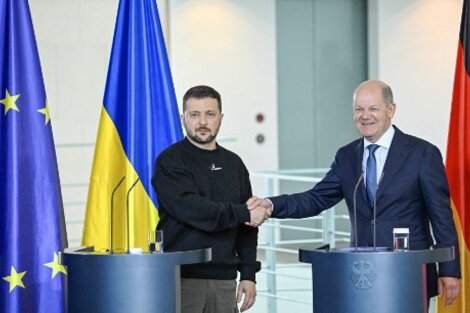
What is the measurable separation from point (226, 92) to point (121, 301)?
6.44 metres

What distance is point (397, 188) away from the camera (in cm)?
420

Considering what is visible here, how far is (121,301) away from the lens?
3654 mm

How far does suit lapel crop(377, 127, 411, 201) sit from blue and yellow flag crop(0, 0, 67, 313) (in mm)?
1481

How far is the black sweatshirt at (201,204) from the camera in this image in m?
4.02

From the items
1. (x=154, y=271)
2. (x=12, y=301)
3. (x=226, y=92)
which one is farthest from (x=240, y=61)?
(x=154, y=271)

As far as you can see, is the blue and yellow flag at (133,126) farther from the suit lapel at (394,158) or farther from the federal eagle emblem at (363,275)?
the federal eagle emblem at (363,275)

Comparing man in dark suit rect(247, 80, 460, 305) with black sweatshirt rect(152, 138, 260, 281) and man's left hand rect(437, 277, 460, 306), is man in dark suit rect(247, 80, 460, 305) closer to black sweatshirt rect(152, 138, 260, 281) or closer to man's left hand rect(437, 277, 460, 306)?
man's left hand rect(437, 277, 460, 306)

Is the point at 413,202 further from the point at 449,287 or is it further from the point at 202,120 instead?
the point at 202,120

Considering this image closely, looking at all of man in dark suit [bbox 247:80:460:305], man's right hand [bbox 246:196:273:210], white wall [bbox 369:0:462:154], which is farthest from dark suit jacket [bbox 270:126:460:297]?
white wall [bbox 369:0:462:154]

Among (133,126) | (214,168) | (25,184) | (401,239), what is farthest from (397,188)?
(25,184)

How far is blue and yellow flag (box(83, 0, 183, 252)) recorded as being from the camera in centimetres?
487

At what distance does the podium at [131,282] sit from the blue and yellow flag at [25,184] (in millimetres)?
928

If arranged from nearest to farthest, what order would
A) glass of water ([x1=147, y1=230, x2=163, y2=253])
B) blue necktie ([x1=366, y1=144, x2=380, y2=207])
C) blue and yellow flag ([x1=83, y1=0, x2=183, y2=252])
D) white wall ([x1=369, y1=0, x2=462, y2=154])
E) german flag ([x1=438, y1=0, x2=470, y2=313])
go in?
glass of water ([x1=147, y1=230, x2=163, y2=253]), blue necktie ([x1=366, y1=144, x2=380, y2=207]), blue and yellow flag ([x1=83, y1=0, x2=183, y2=252]), german flag ([x1=438, y1=0, x2=470, y2=313]), white wall ([x1=369, y1=0, x2=462, y2=154])

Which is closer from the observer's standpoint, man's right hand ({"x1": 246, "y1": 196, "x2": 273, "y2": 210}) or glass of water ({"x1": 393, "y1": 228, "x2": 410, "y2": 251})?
glass of water ({"x1": 393, "y1": 228, "x2": 410, "y2": 251})
